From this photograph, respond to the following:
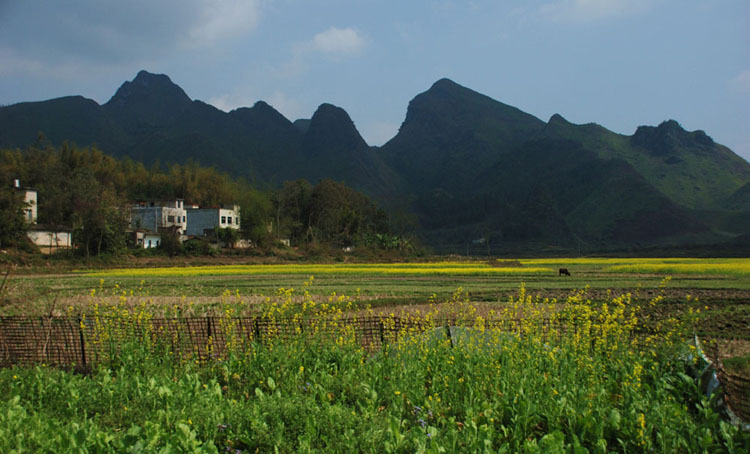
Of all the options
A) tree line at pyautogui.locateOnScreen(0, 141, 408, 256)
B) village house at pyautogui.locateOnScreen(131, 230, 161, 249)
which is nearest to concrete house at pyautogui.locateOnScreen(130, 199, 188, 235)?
tree line at pyautogui.locateOnScreen(0, 141, 408, 256)

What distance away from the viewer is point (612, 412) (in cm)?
548

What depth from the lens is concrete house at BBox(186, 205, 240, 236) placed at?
7650 centimetres

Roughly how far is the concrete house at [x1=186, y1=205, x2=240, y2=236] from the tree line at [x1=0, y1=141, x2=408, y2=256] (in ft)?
9.66

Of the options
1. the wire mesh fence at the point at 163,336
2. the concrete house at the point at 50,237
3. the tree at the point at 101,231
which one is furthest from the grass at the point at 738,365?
the concrete house at the point at 50,237

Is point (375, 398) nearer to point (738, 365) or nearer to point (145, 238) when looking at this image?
point (738, 365)

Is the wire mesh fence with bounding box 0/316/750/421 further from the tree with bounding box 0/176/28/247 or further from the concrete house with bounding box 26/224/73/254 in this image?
the concrete house with bounding box 26/224/73/254

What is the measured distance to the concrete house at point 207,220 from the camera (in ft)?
251

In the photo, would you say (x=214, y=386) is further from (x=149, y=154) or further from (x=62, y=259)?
(x=149, y=154)

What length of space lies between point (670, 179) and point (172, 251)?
17893 centimetres

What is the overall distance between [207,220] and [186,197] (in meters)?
14.6

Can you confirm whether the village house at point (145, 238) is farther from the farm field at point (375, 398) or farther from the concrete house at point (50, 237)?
the farm field at point (375, 398)

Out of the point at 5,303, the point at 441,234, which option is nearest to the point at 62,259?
the point at 5,303

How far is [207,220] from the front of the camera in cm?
7719

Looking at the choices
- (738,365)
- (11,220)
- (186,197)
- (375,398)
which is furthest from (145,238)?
(738,365)
